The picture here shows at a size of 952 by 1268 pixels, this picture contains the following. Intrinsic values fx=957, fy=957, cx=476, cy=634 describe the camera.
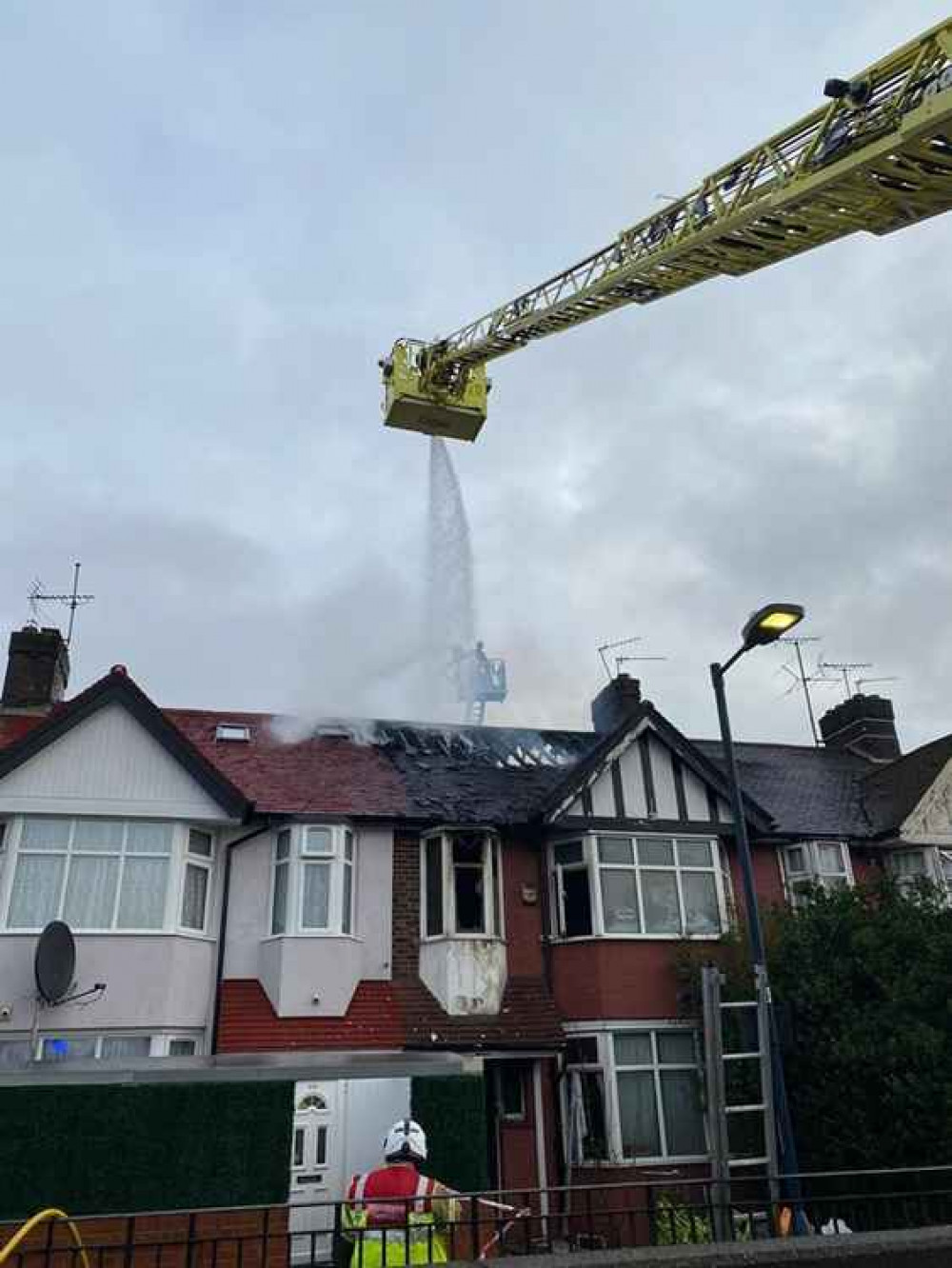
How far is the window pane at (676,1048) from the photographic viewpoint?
15.8 m

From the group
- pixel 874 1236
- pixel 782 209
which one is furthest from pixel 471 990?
pixel 782 209

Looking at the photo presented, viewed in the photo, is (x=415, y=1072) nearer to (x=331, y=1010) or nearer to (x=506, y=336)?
(x=331, y=1010)

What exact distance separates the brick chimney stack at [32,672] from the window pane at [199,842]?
5.73m

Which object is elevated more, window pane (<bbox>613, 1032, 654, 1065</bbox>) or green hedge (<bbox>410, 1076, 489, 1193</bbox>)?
window pane (<bbox>613, 1032, 654, 1065</bbox>)

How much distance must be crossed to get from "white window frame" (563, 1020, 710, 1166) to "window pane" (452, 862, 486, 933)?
2.48 meters

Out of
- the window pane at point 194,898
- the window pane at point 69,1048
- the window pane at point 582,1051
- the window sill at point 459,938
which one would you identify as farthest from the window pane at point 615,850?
the window pane at point 69,1048

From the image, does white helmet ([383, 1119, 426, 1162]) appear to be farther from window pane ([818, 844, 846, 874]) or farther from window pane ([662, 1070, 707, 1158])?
window pane ([818, 844, 846, 874])

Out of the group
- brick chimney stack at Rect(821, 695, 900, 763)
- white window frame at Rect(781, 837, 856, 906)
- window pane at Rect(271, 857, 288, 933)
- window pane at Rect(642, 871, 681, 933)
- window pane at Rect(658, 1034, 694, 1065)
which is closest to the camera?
window pane at Rect(658, 1034, 694, 1065)

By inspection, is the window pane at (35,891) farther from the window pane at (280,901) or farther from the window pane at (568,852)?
the window pane at (568,852)

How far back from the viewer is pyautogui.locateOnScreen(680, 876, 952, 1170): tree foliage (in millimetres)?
12305

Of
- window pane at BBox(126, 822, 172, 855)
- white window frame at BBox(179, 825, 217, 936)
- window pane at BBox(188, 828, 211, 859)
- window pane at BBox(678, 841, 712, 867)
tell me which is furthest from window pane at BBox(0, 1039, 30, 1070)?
window pane at BBox(678, 841, 712, 867)

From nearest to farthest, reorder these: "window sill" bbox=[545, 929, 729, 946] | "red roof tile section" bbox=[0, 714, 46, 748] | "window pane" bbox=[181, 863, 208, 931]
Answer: "window pane" bbox=[181, 863, 208, 931] < "window sill" bbox=[545, 929, 729, 946] < "red roof tile section" bbox=[0, 714, 46, 748]

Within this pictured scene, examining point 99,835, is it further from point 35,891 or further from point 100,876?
point 35,891

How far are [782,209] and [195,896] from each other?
14614mm
